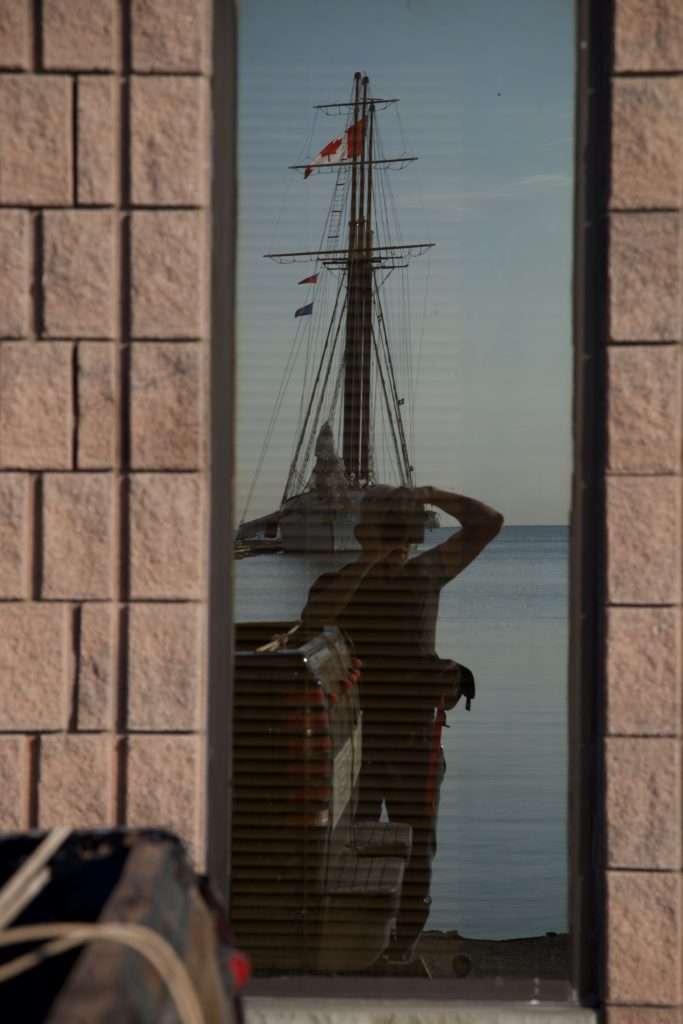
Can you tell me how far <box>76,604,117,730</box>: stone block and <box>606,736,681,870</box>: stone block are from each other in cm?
139

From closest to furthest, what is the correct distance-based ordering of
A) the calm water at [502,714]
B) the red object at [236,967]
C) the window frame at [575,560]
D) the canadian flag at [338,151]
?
the red object at [236,967], the window frame at [575,560], the calm water at [502,714], the canadian flag at [338,151]

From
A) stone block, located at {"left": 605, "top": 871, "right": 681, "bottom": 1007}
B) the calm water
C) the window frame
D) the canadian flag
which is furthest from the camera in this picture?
the canadian flag

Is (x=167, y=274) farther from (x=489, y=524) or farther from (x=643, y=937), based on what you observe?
(x=643, y=937)

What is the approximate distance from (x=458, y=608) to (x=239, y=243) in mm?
1349

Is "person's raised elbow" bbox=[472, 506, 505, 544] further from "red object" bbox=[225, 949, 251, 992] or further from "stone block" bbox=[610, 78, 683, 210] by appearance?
"red object" bbox=[225, 949, 251, 992]

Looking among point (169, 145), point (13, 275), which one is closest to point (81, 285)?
point (13, 275)

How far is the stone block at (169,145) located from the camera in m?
3.16

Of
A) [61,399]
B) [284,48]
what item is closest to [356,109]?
[284,48]

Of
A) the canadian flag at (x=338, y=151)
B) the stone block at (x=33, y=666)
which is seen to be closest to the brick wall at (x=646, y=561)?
the canadian flag at (x=338, y=151)

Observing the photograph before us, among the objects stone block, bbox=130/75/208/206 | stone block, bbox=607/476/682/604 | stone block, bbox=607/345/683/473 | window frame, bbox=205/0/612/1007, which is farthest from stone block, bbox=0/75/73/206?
stone block, bbox=607/476/682/604

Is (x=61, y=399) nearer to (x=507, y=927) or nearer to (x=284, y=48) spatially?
(x=284, y=48)

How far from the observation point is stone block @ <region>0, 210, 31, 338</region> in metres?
3.17

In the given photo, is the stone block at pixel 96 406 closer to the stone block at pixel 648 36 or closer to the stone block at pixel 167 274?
the stone block at pixel 167 274

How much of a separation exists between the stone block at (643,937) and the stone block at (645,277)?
150 centimetres
